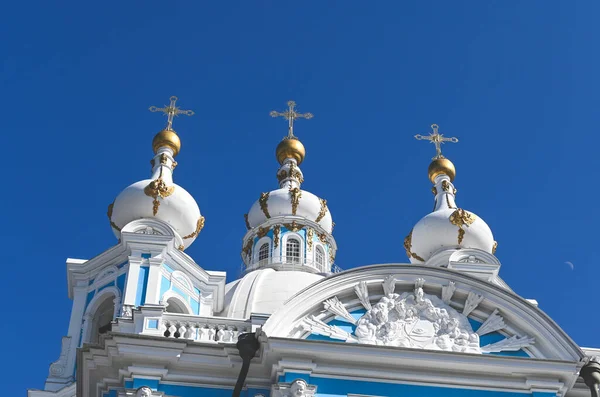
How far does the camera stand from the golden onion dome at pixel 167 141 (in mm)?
25859

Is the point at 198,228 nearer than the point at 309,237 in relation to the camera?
Yes

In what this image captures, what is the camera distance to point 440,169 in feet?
88.2

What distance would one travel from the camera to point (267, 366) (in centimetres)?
1576

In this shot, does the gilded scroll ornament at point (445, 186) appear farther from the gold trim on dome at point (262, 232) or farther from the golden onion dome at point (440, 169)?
the gold trim on dome at point (262, 232)

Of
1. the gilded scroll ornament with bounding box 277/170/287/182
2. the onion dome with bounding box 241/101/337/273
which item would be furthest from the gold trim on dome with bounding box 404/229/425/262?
the gilded scroll ornament with bounding box 277/170/287/182

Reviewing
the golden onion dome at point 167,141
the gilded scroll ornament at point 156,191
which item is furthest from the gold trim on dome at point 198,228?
the golden onion dome at point 167,141

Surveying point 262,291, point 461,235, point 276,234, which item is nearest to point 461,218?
point 461,235

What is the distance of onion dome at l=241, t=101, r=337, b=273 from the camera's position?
27875 millimetres

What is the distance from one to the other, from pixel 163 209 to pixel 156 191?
1.45ft

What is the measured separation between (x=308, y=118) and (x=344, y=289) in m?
14.3

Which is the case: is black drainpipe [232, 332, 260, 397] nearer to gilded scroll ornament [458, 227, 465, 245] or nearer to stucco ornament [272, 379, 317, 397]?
stucco ornament [272, 379, 317, 397]

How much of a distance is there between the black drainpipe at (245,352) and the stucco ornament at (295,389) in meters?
0.48

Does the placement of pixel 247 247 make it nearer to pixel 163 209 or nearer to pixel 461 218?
pixel 163 209

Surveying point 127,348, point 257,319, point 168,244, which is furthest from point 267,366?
point 168,244
